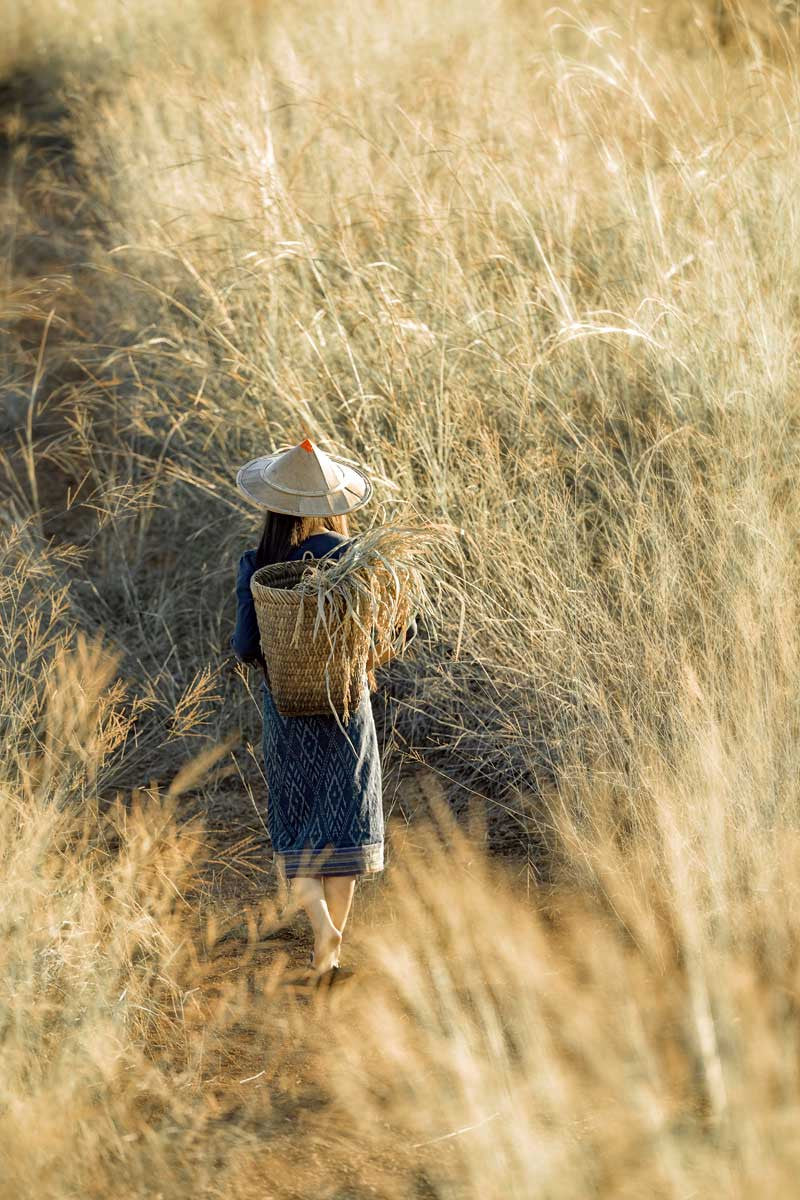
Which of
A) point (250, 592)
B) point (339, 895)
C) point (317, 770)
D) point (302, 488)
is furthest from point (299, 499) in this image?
point (339, 895)

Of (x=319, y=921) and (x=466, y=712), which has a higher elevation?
(x=319, y=921)

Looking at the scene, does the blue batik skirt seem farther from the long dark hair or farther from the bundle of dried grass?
the long dark hair

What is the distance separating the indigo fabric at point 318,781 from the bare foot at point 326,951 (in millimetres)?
150

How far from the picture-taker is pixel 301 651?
2.68m

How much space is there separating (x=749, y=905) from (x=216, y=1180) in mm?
1285

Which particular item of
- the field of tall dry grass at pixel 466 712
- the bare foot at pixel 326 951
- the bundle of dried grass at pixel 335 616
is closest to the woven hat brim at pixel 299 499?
the bundle of dried grass at pixel 335 616

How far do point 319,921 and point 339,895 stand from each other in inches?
3.3

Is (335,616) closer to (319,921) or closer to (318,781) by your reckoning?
(318,781)

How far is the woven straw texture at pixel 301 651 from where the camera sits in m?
2.64

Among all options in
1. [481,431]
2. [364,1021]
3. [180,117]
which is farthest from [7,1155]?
[180,117]

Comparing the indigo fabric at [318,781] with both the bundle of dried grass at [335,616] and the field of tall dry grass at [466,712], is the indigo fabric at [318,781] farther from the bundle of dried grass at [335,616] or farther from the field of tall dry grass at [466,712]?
the field of tall dry grass at [466,712]

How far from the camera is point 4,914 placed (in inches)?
102

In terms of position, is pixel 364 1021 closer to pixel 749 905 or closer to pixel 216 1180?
pixel 216 1180

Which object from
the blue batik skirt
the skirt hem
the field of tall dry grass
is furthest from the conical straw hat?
the skirt hem
